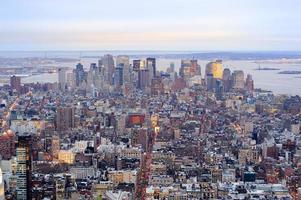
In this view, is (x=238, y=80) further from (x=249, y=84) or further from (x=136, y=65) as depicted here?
(x=136, y=65)

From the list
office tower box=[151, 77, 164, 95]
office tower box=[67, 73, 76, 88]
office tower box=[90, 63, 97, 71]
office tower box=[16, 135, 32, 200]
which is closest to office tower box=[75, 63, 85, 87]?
office tower box=[67, 73, 76, 88]

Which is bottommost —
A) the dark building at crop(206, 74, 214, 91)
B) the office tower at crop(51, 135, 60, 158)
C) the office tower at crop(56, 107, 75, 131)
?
the office tower at crop(51, 135, 60, 158)

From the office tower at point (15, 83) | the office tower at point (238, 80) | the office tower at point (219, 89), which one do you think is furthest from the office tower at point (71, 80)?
the office tower at point (238, 80)

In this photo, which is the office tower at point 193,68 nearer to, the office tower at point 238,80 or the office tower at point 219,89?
the office tower at point 219,89

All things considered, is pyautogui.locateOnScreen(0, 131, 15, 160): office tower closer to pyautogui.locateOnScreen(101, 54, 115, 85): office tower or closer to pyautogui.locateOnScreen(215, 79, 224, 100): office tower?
pyautogui.locateOnScreen(101, 54, 115, 85): office tower

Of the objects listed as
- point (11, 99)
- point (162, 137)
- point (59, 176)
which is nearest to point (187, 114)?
point (162, 137)

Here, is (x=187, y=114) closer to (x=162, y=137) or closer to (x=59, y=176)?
(x=162, y=137)
